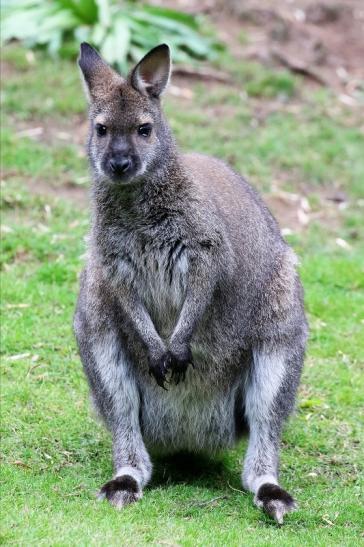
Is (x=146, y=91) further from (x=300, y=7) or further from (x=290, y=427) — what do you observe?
(x=300, y=7)

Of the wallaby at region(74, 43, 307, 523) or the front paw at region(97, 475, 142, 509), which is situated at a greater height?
the wallaby at region(74, 43, 307, 523)

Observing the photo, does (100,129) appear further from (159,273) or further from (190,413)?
(190,413)

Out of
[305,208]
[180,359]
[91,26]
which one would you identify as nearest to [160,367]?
[180,359]

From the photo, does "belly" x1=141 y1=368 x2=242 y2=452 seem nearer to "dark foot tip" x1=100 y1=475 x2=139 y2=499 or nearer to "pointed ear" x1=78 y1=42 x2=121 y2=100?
"dark foot tip" x1=100 y1=475 x2=139 y2=499

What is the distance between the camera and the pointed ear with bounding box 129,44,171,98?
5914 millimetres

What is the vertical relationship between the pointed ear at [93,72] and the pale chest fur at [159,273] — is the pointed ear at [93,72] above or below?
above

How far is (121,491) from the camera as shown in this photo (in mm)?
5789

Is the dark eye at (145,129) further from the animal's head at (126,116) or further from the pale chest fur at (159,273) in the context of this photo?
the pale chest fur at (159,273)

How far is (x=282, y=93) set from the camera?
12.9m

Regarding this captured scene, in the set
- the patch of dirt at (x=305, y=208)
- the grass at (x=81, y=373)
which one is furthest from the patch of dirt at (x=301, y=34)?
the patch of dirt at (x=305, y=208)

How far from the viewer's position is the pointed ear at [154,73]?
5.91 meters

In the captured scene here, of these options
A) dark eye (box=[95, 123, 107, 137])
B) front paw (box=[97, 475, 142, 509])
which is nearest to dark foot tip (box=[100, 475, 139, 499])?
front paw (box=[97, 475, 142, 509])

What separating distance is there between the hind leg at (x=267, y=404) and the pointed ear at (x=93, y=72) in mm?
1753

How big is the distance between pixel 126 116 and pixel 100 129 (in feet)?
0.56
